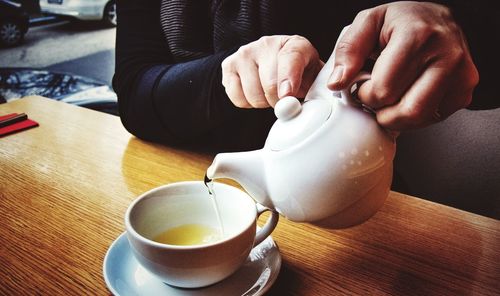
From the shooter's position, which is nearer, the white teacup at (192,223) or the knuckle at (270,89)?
the white teacup at (192,223)

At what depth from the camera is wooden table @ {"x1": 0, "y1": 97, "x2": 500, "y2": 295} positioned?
1.79 feet

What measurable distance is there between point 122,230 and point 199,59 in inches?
22.5

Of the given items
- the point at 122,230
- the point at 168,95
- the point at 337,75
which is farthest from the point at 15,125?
the point at 337,75

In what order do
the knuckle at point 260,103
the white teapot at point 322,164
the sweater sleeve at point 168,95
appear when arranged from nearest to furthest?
the white teapot at point 322,164 → the knuckle at point 260,103 → the sweater sleeve at point 168,95

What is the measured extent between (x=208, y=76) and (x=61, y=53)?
18.1ft

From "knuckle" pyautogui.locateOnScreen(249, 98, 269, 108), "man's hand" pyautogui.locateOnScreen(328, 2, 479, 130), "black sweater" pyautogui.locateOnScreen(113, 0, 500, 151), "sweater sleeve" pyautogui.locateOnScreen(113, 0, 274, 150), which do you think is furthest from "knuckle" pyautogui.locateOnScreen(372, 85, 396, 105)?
"sweater sleeve" pyautogui.locateOnScreen(113, 0, 274, 150)

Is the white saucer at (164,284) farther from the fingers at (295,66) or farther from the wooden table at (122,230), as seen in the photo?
the fingers at (295,66)

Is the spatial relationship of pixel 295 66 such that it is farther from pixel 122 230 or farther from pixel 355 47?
pixel 122 230

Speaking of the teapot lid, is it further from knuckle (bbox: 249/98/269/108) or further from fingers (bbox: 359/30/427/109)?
knuckle (bbox: 249/98/269/108)

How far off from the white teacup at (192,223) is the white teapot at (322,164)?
0.06m

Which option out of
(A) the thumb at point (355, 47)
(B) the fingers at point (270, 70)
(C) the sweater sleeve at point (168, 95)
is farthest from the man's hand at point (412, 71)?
(C) the sweater sleeve at point (168, 95)

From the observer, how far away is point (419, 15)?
50 cm

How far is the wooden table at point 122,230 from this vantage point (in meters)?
0.54

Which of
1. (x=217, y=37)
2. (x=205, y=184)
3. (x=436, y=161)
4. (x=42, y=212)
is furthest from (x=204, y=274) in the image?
(x=436, y=161)
